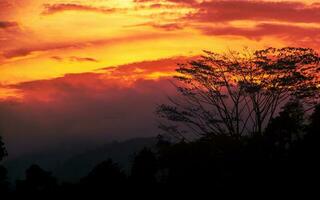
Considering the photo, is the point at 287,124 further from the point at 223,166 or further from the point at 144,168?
the point at 144,168

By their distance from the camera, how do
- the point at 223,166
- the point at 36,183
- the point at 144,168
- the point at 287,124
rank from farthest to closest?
the point at 36,183
the point at 144,168
the point at 287,124
the point at 223,166

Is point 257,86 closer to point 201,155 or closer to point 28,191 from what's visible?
point 201,155

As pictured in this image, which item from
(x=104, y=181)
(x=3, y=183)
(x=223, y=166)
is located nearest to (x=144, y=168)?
(x=104, y=181)

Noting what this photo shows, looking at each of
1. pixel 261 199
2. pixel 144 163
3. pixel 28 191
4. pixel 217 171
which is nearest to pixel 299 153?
pixel 261 199

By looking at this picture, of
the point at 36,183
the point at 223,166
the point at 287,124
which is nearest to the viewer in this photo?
the point at 223,166

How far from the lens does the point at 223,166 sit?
60.8 metres

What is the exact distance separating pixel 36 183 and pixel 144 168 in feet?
51.6

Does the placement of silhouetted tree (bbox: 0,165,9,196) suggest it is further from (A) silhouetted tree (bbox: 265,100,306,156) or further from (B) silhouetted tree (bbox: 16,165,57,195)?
(A) silhouetted tree (bbox: 265,100,306,156)

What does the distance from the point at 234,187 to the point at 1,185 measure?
31047mm

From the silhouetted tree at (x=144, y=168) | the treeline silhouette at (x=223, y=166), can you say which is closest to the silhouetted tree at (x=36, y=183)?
the treeline silhouette at (x=223, y=166)

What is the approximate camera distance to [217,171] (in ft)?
200

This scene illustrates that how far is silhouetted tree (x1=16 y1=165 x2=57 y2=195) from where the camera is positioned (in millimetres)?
82000

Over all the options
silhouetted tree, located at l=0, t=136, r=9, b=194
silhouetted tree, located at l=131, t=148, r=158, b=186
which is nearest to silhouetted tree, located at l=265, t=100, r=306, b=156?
silhouetted tree, located at l=131, t=148, r=158, b=186

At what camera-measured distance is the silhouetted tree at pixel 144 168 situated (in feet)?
248
